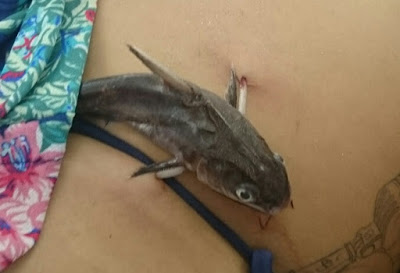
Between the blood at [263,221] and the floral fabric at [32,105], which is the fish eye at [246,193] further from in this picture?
the floral fabric at [32,105]

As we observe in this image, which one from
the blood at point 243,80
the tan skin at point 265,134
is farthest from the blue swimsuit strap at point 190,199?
the blood at point 243,80

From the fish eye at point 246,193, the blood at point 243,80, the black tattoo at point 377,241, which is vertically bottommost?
the black tattoo at point 377,241

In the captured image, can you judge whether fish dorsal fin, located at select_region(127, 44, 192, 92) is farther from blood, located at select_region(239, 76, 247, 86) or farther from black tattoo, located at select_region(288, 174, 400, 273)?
black tattoo, located at select_region(288, 174, 400, 273)

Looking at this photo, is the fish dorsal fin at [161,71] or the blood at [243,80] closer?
the fish dorsal fin at [161,71]

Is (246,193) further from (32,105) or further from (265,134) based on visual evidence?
(32,105)

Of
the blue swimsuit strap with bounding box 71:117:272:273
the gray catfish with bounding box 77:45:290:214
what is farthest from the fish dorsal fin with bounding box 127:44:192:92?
the blue swimsuit strap with bounding box 71:117:272:273

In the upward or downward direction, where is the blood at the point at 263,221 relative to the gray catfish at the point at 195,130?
downward

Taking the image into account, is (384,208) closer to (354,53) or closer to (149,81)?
(354,53)
